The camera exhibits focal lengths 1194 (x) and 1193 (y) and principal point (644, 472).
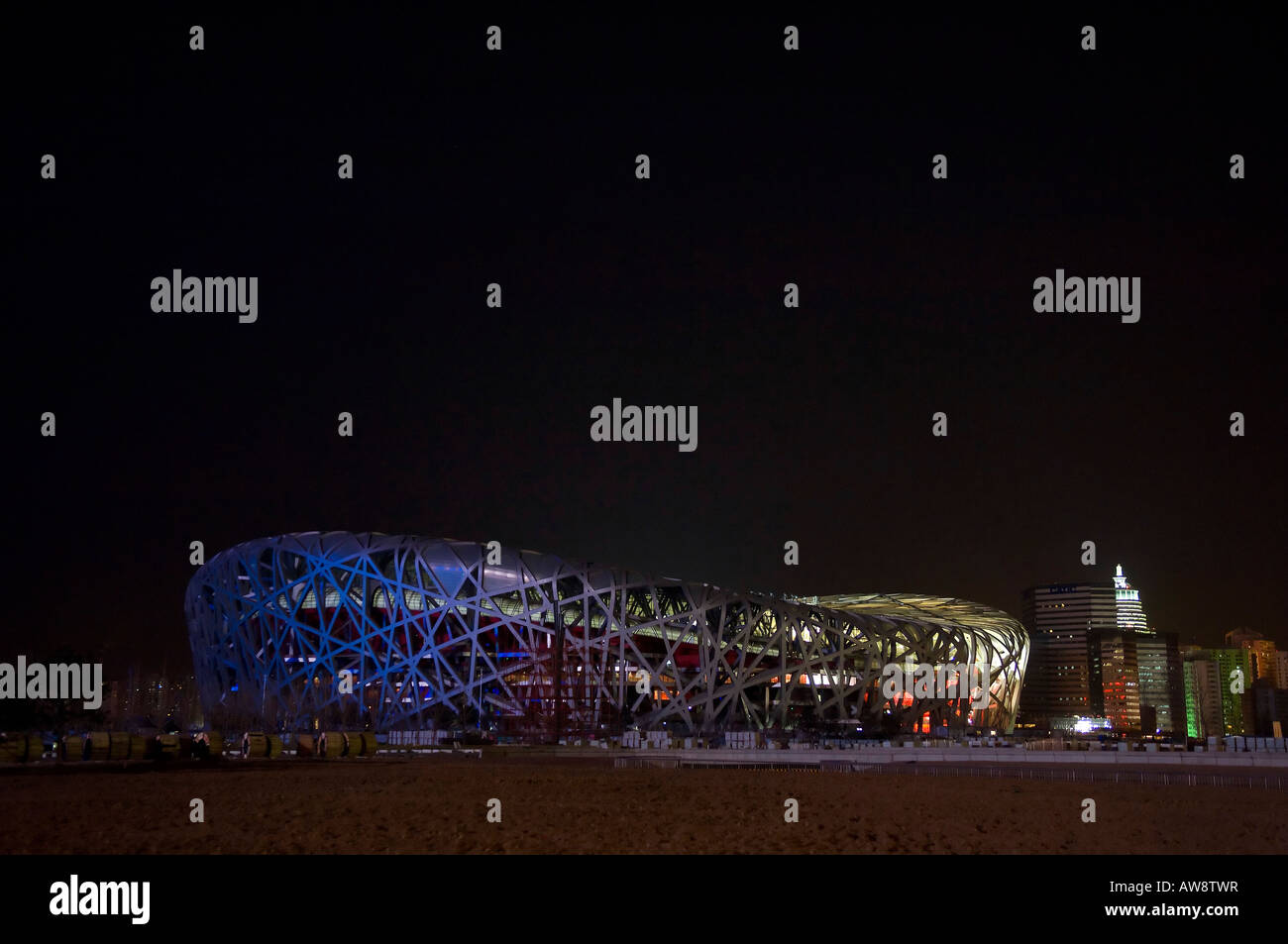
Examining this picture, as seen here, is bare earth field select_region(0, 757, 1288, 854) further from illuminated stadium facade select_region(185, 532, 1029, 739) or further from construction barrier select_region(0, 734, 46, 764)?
illuminated stadium facade select_region(185, 532, 1029, 739)

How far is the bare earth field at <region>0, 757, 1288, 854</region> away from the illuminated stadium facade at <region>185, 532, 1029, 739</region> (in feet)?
161

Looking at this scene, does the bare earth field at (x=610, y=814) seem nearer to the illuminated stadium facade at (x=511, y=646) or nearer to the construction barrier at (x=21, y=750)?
the construction barrier at (x=21, y=750)

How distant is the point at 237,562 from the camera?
96062 mm

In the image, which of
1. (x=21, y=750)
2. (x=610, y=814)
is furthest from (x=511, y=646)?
(x=610, y=814)

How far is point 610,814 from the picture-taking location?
23125 mm

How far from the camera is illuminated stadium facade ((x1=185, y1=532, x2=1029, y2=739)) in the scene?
84.8m

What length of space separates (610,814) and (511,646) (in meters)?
64.7

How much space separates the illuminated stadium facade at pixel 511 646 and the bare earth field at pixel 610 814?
4901 centimetres

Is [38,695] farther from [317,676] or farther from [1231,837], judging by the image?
[1231,837]

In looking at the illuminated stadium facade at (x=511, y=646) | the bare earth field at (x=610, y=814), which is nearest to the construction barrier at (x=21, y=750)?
the bare earth field at (x=610, y=814)

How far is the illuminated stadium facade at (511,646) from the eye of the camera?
3337 inches

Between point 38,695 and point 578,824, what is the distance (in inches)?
2211
